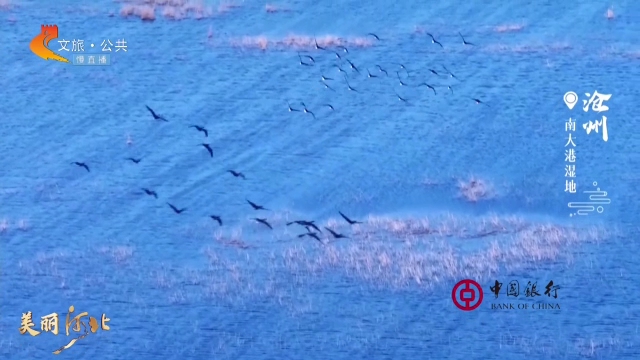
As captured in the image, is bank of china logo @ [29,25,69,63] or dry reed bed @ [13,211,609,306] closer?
dry reed bed @ [13,211,609,306]

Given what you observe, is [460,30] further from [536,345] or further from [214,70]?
[536,345]

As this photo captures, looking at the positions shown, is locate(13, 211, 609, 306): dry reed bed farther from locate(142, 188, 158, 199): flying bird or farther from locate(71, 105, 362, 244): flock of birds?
locate(142, 188, 158, 199): flying bird

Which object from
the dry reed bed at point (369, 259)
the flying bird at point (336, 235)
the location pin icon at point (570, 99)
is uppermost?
the location pin icon at point (570, 99)

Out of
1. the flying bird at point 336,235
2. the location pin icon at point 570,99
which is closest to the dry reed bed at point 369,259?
the flying bird at point 336,235

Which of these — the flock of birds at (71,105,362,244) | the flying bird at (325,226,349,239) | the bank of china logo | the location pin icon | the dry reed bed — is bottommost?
the dry reed bed

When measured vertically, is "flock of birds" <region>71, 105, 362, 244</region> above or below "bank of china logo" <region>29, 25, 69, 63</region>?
below

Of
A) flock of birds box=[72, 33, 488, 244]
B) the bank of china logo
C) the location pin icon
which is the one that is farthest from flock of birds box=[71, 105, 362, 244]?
the location pin icon

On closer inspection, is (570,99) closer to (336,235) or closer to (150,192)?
(336,235)

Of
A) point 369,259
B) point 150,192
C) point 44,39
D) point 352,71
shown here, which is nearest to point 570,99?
point 352,71

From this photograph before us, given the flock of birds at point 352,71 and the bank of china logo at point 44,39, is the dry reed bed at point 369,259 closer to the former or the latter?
the flock of birds at point 352,71
